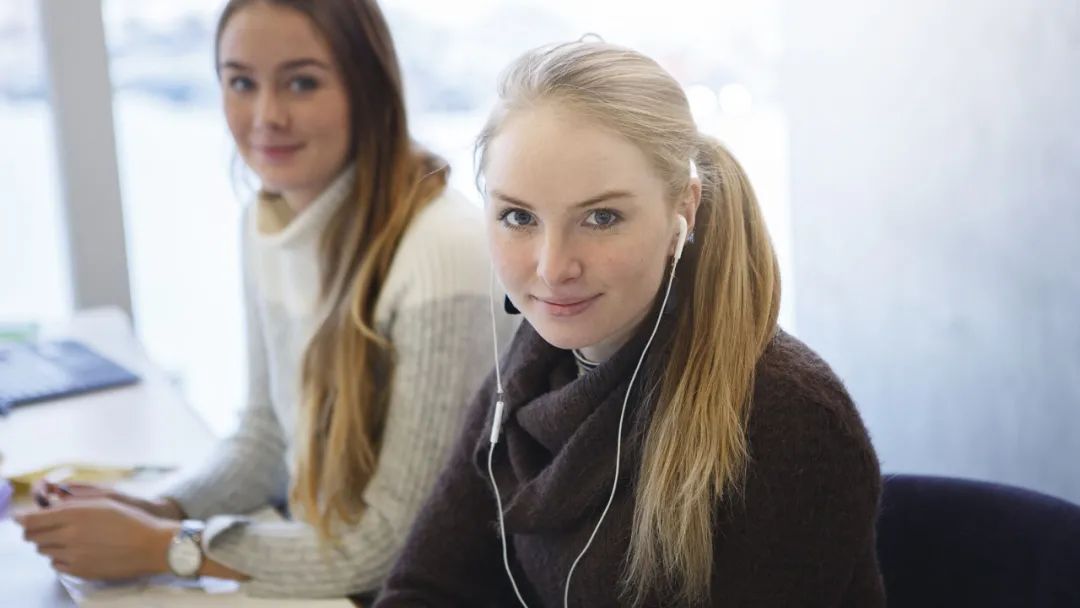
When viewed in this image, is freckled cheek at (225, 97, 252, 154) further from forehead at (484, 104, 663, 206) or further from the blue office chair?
the blue office chair

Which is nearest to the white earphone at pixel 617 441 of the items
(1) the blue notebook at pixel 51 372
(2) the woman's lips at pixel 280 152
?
(2) the woman's lips at pixel 280 152

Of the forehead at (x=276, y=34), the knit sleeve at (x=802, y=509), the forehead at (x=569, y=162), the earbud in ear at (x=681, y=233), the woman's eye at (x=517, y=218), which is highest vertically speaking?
the forehead at (x=276, y=34)

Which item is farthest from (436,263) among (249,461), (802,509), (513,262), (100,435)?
(100,435)

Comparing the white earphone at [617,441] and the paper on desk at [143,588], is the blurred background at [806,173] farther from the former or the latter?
the paper on desk at [143,588]

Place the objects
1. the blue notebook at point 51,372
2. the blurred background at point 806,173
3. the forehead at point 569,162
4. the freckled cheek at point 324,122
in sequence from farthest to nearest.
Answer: the blue notebook at point 51,372 < the blurred background at point 806,173 < the freckled cheek at point 324,122 < the forehead at point 569,162

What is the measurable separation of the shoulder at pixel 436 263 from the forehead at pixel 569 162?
14.8 inches

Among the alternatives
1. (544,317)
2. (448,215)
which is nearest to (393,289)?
(448,215)

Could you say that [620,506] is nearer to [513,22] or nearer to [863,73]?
[863,73]

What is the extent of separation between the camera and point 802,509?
0.98 metres

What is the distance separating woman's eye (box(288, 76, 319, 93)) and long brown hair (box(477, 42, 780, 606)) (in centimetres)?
49

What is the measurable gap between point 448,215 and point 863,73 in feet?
3.43

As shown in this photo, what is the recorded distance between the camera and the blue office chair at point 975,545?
1069 mm

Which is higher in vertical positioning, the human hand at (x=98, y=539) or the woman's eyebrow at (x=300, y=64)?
the woman's eyebrow at (x=300, y=64)

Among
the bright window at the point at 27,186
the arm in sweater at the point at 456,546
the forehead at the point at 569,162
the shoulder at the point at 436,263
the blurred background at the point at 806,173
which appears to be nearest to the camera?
the forehead at the point at 569,162
